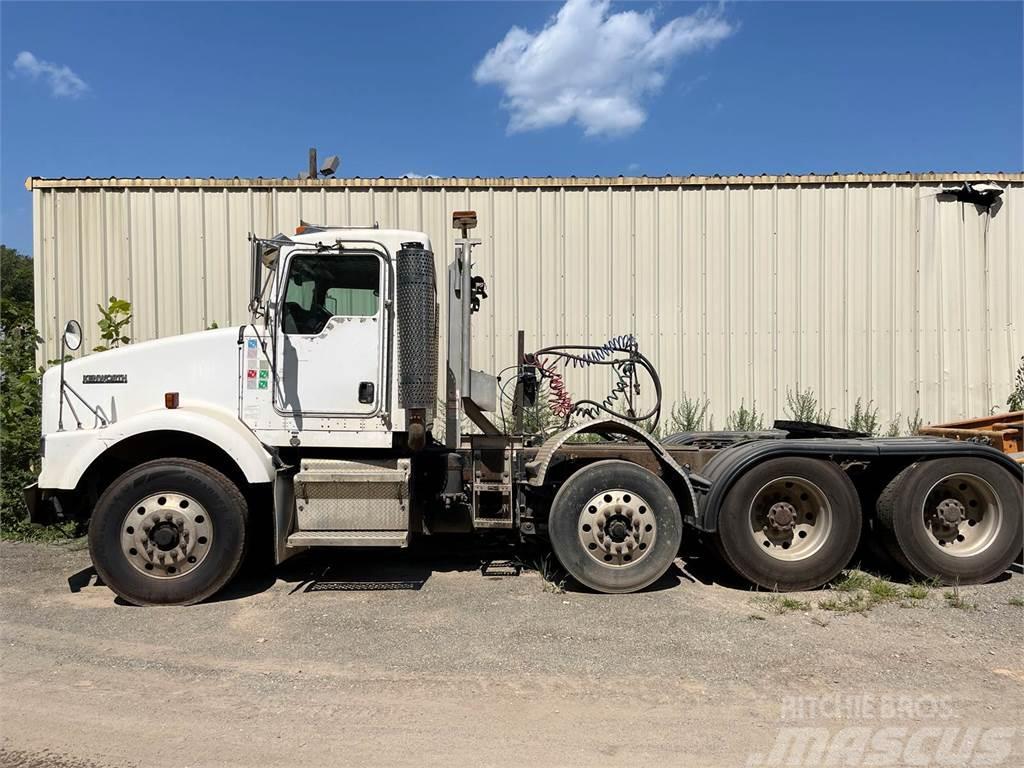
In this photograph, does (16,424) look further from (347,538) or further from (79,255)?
(347,538)

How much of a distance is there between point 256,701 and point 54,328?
26.4ft

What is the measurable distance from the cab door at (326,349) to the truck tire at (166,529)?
882 millimetres

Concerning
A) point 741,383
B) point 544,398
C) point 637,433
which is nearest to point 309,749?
point 637,433

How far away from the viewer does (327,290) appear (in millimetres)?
5387

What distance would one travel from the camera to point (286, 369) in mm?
5262

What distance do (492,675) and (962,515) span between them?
4134mm

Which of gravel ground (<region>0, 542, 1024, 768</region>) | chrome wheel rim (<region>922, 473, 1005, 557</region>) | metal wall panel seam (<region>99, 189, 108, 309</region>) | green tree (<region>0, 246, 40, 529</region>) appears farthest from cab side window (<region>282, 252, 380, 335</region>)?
metal wall panel seam (<region>99, 189, 108, 309</region>)

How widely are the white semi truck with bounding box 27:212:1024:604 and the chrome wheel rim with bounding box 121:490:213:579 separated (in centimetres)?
1

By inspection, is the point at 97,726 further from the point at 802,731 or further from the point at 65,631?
the point at 802,731

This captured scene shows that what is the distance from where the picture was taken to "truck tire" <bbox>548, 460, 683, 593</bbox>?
520cm

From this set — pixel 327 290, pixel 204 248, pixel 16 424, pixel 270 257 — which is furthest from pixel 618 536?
pixel 204 248

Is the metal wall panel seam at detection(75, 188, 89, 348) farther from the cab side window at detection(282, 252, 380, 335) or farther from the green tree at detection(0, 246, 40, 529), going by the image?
the cab side window at detection(282, 252, 380, 335)

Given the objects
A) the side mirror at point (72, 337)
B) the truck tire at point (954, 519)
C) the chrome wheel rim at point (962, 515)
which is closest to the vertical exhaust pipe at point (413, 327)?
the side mirror at point (72, 337)

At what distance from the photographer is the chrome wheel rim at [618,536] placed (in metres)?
5.21
